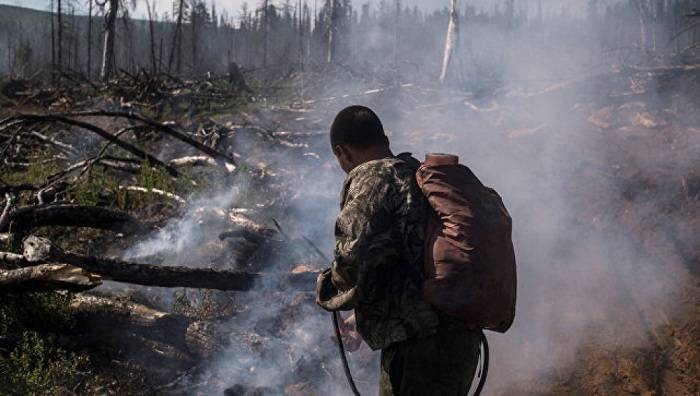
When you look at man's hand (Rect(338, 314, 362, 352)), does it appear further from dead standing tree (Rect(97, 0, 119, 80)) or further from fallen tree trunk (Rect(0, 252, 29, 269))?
dead standing tree (Rect(97, 0, 119, 80))

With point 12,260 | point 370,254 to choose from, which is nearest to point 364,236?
point 370,254

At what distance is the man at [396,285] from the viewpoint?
1.76 meters

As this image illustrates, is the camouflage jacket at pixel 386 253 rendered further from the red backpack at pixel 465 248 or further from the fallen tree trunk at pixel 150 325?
the fallen tree trunk at pixel 150 325

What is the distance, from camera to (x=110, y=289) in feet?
13.7

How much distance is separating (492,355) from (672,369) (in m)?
1.24

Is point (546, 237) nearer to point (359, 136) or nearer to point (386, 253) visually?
point (359, 136)

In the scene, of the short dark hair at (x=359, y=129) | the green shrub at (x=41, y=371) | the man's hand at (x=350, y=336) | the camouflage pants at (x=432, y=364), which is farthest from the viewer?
the green shrub at (x=41, y=371)

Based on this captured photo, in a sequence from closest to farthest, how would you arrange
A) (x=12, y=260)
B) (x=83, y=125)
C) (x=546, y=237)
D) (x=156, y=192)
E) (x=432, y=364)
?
(x=432, y=364), (x=12, y=260), (x=546, y=237), (x=156, y=192), (x=83, y=125)

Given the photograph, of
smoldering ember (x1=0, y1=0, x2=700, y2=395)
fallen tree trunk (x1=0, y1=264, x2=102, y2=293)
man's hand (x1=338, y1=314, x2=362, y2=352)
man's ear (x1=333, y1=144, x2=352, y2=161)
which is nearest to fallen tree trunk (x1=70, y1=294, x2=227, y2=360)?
smoldering ember (x1=0, y1=0, x2=700, y2=395)

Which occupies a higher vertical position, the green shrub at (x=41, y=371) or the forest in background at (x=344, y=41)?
the forest in background at (x=344, y=41)

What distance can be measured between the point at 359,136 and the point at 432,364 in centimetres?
93

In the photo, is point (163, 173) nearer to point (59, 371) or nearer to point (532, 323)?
point (59, 371)

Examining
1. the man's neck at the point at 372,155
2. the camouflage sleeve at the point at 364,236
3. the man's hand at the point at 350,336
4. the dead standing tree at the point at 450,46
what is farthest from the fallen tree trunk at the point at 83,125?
the dead standing tree at the point at 450,46

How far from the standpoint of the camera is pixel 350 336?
2.19 metres
